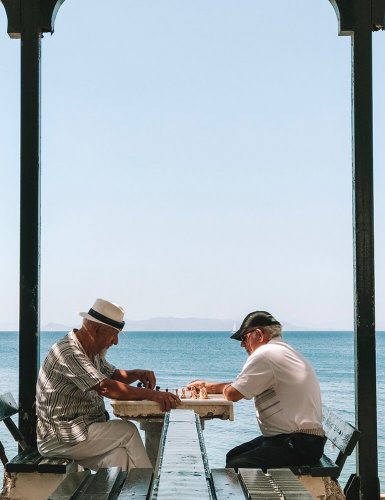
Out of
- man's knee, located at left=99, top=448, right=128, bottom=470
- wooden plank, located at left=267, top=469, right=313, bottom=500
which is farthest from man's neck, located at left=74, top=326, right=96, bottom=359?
wooden plank, located at left=267, top=469, right=313, bottom=500

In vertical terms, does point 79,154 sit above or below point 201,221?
above

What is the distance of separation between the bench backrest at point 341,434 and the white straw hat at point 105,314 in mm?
1097

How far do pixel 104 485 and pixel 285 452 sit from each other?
169 centimetres

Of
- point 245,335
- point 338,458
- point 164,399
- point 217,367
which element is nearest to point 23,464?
point 164,399

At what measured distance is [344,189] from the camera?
4744cm

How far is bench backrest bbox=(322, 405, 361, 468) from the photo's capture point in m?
4.26

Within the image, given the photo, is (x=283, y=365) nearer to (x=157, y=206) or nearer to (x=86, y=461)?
(x=86, y=461)

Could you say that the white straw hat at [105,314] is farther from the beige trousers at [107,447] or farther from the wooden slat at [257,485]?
the wooden slat at [257,485]

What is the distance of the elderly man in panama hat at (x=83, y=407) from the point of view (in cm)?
445

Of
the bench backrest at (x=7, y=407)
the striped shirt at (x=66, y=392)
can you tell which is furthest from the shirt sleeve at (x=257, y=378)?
the bench backrest at (x=7, y=407)

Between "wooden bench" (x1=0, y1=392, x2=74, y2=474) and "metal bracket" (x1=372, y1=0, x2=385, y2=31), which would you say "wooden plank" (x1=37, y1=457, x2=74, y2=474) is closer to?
"wooden bench" (x1=0, y1=392, x2=74, y2=474)

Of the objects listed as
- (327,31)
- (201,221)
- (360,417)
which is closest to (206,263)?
(201,221)

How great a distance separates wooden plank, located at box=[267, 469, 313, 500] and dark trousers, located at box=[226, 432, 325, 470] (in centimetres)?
128

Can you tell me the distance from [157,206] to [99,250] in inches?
163
